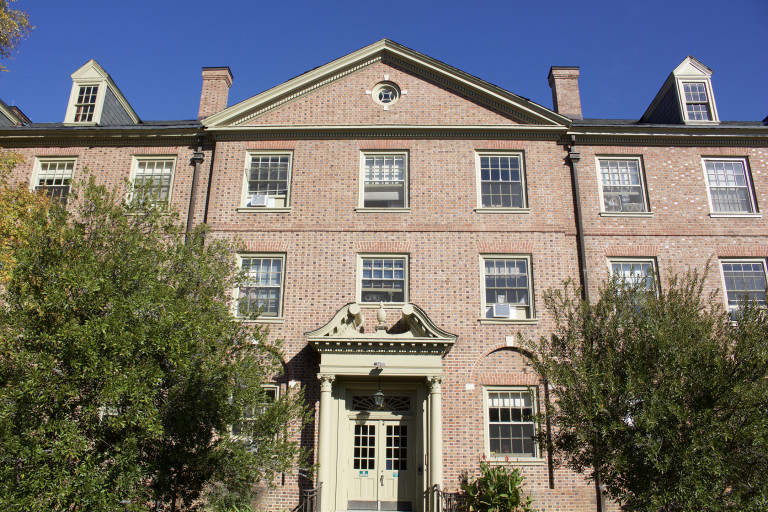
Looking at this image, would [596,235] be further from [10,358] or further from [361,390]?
[10,358]

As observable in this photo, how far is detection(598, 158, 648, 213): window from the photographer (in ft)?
53.6

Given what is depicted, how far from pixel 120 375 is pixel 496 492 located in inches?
312

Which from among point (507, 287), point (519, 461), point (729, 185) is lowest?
point (519, 461)

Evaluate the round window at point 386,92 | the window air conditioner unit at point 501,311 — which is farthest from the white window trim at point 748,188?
the round window at point 386,92

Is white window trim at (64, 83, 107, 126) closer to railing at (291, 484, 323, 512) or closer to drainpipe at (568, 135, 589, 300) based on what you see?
railing at (291, 484, 323, 512)

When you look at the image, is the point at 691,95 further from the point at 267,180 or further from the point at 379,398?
the point at 379,398

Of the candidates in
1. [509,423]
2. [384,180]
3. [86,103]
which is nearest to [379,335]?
[509,423]

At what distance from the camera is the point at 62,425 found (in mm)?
7895

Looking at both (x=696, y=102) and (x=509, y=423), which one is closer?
(x=509, y=423)

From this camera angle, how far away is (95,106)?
18.3 meters

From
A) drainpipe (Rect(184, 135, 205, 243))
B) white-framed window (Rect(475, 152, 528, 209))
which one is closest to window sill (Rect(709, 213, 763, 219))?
white-framed window (Rect(475, 152, 528, 209))

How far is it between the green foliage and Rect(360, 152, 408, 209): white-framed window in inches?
283

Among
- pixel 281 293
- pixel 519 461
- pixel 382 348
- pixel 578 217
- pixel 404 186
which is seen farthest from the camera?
pixel 404 186

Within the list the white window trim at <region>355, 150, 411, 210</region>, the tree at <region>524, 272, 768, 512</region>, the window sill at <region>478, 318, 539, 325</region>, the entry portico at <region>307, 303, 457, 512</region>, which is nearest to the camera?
the tree at <region>524, 272, 768, 512</region>
